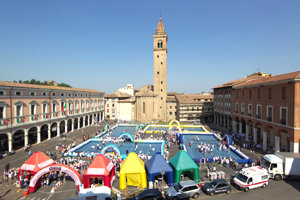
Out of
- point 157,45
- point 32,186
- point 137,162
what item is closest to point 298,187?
point 137,162

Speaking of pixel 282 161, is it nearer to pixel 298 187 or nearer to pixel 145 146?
pixel 298 187

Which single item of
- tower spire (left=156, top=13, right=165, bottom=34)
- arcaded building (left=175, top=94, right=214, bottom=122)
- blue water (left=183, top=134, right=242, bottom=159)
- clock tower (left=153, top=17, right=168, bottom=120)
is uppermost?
tower spire (left=156, top=13, right=165, bottom=34)

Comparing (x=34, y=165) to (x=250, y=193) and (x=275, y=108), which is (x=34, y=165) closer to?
(x=250, y=193)

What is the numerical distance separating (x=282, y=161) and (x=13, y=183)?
2682 cm

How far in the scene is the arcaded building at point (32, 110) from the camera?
87.5 ft

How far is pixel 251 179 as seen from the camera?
1556cm

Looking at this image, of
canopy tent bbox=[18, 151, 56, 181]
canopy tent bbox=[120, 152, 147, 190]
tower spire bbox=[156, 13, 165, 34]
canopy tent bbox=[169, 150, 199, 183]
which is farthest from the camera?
tower spire bbox=[156, 13, 165, 34]

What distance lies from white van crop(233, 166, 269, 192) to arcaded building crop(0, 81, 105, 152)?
30551mm

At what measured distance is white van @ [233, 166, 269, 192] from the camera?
15484mm

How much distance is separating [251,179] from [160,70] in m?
47.5

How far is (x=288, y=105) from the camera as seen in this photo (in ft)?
74.1

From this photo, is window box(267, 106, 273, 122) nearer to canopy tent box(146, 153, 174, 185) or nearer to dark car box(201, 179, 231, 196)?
dark car box(201, 179, 231, 196)

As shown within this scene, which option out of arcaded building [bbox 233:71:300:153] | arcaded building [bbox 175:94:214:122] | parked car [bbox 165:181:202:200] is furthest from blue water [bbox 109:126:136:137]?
parked car [bbox 165:181:202:200]

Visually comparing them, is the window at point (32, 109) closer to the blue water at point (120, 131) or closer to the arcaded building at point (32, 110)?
the arcaded building at point (32, 110)
